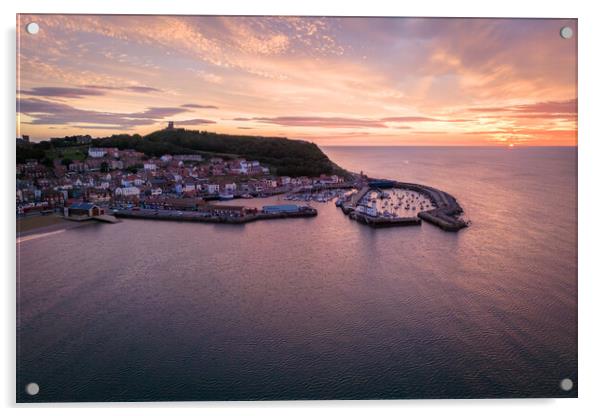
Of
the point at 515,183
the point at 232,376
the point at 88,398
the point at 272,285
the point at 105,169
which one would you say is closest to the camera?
the point at 88,398

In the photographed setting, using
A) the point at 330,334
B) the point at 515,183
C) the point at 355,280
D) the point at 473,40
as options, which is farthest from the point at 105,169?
the point at 515,183

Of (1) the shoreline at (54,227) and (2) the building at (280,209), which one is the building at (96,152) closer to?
(1) the shoreline at (54,227)

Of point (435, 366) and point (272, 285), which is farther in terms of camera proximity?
point (272, 285)

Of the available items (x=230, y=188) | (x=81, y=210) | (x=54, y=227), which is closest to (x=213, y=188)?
(x=230, y=188)

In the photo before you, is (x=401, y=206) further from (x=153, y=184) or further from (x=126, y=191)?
(x=126, y=191)

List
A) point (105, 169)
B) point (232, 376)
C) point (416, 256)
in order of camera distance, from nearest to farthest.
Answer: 1. point (232, 376)
2. point (416, 256)
3. point (105, 169)

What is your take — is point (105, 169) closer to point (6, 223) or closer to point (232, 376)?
point (6, 223)

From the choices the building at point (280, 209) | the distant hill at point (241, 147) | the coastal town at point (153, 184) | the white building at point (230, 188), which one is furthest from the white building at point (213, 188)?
the building at point (280, 209)
